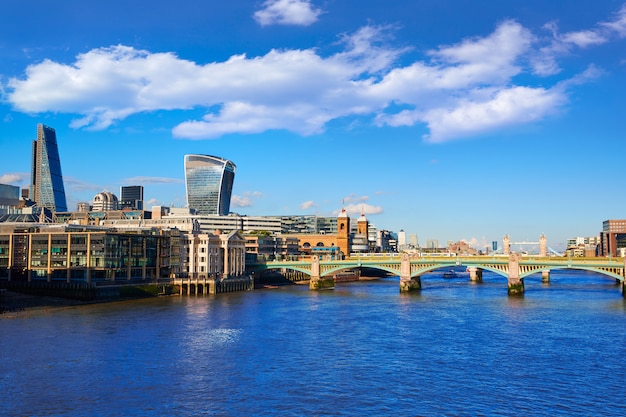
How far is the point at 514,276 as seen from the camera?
4520 inches

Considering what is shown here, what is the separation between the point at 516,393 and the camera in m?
42.1

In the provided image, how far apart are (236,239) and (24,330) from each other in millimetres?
75764

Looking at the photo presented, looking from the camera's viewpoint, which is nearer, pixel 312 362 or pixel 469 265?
pixel 312 362

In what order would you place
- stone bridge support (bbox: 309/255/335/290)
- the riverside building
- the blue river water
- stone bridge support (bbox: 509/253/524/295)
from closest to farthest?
the blue river water, the riverside building, stone bridge support (bbox: 509/253/524/295), stone bridge support (bbox: 309/255/335/290)

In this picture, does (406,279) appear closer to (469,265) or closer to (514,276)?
(469,265)

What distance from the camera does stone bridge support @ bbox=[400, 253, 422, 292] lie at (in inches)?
4929

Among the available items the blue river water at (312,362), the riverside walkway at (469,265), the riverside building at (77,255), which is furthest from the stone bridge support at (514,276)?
the riverside building at (77,255)

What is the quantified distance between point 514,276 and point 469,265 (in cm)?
936

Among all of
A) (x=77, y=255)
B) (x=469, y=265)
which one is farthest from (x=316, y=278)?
(x=77, y=255)

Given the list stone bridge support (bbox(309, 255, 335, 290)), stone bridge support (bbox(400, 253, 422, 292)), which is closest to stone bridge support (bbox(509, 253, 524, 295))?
stone bridge support (bbox(400, 253, 422, 292))

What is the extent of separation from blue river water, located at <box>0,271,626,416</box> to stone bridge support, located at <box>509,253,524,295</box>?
2623 cm

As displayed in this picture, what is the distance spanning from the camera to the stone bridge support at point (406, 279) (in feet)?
411

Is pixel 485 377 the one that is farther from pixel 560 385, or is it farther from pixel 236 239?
pixel 236 239

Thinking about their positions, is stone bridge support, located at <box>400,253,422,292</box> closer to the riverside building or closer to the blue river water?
the blue river water
